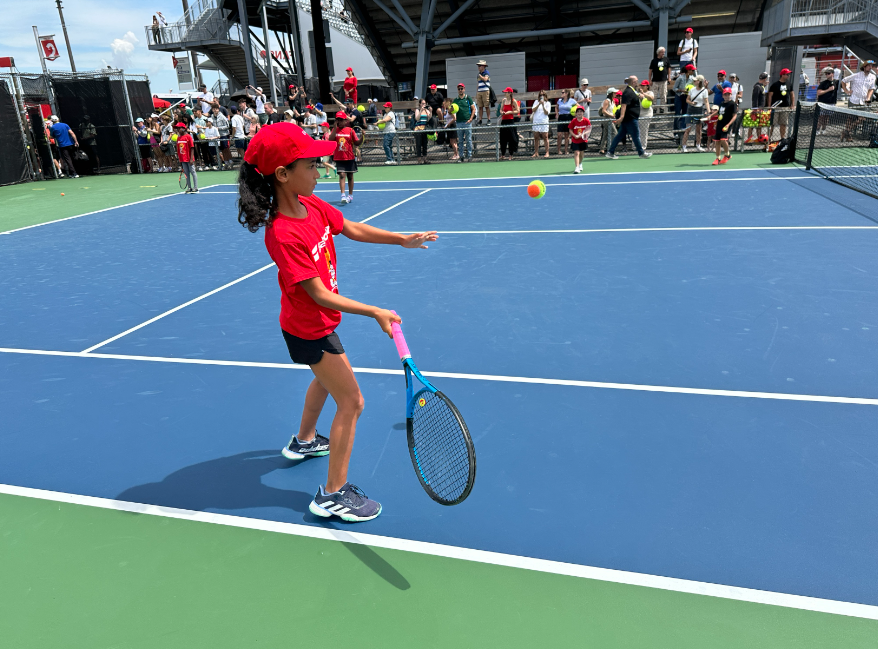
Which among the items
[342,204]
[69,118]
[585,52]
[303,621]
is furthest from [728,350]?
[69,118]

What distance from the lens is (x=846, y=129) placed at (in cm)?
1756

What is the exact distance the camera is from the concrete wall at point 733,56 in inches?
840

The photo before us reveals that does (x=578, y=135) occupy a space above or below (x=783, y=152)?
above

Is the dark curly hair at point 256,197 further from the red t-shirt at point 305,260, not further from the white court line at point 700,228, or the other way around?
the white court line at point 700,228

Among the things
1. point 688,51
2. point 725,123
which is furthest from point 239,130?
point 725,123

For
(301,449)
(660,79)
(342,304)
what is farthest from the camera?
(660,79)

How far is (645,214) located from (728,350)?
5760mm

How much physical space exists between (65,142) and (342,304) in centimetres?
2400

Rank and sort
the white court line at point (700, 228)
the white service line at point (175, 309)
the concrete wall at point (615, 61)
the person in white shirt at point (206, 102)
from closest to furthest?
1. the white service line at point (175, 309)
2. the white court line at point (700, 228)
3. the person in white shirt at point (206, 102)
4. the concrete wall at point (615, 61)

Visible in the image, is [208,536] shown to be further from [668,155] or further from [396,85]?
[396,85]

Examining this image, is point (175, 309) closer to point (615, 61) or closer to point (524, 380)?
point (524, 380)

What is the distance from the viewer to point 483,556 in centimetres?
289

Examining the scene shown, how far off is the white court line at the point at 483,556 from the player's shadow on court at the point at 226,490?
62mm

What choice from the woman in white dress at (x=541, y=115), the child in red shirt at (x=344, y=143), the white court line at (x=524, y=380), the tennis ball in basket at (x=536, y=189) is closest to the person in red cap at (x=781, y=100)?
the woman in white dress at (x=541, y=115)
